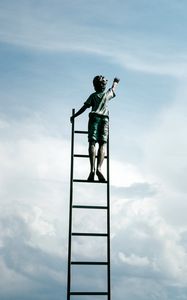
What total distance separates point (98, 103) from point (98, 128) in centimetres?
61

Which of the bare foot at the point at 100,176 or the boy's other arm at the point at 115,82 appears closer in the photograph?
the bare foot at the point at 100,176

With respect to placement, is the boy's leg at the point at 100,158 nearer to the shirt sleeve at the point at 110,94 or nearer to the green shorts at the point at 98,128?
the green shorts at the point at 98,128

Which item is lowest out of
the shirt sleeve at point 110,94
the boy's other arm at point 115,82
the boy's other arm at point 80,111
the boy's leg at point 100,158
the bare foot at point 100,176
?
the bare foot at point 100,176

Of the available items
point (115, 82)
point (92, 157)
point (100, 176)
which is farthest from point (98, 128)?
point (115, 82)

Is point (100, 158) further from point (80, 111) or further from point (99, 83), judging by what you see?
point (99, 83)

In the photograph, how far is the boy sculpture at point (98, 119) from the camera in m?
10.9

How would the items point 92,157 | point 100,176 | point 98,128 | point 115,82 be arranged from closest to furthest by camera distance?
point 100,176 → point 92,157 → point 98,128 → point 115,82

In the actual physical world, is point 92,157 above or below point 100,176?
above

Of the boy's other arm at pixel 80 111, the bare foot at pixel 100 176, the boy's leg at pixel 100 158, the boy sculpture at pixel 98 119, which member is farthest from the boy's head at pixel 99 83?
the bare foot at pixel 100 176

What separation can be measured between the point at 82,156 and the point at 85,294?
306 centimetres

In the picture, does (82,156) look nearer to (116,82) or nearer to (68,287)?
(116,82)

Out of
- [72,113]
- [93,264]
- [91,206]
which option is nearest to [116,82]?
[72,113]

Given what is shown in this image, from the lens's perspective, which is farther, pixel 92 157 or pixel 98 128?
pixel 98 128

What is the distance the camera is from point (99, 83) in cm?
1141
